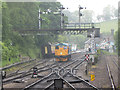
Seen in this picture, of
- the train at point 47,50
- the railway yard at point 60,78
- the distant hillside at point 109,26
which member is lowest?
the railway yard at point 60,78

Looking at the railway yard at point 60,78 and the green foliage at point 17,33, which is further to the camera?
the green foliage at point 17,33

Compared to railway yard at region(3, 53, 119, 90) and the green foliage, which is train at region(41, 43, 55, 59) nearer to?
the green foliage

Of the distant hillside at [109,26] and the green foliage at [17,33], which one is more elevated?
the distant hillside at [109,26]

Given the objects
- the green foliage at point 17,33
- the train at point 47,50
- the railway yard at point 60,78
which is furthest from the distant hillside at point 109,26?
the railway yard at point 60,78

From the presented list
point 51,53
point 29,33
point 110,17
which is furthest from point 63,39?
point 110,17

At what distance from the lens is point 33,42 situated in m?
38.0

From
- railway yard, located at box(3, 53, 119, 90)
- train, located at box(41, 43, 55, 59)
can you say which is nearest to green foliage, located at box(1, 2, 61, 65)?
train, located at box(41, 43, 55, 59)

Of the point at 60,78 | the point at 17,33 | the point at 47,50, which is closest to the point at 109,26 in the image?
the point at 47,50

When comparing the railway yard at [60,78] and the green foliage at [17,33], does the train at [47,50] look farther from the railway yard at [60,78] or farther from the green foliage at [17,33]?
the railway yard at [60,78]

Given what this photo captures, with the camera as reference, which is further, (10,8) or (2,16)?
(10,8)

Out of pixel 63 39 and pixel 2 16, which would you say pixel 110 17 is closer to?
pixel 63 39

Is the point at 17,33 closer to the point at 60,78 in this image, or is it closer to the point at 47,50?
the point at 47,50

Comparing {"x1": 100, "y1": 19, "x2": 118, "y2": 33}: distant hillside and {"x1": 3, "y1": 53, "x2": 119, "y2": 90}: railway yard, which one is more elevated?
{"x1": 100, "y1": 19, "x2": 118, "y2": 33}: distant hillside

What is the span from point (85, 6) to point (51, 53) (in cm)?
1221
